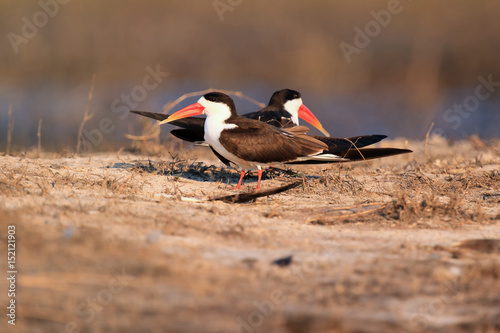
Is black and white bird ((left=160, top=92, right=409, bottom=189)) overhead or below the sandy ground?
overhead

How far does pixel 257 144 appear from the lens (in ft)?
17.0

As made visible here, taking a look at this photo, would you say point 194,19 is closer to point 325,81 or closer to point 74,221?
point 325,81

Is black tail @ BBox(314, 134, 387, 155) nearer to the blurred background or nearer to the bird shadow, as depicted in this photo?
the bird shadow

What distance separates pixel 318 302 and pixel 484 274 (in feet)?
3.17

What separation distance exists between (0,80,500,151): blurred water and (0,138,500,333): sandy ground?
554cm

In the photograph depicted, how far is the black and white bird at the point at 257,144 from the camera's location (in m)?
5.19

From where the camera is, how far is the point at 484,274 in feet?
10.1

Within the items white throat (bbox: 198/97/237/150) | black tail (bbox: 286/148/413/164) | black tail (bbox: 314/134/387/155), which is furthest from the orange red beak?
black tail (bbox: 314/134/387/155)

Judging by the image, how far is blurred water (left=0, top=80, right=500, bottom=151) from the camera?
34.6 feet

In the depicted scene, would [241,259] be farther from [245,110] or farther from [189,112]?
[245,110]

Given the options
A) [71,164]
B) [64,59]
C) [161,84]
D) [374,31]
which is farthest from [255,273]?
[374,31]

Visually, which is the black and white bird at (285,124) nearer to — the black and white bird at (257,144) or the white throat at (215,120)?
the black and white bird at (257,144)

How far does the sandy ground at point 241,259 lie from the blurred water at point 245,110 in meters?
5.54

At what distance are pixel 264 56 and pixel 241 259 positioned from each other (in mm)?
11525
